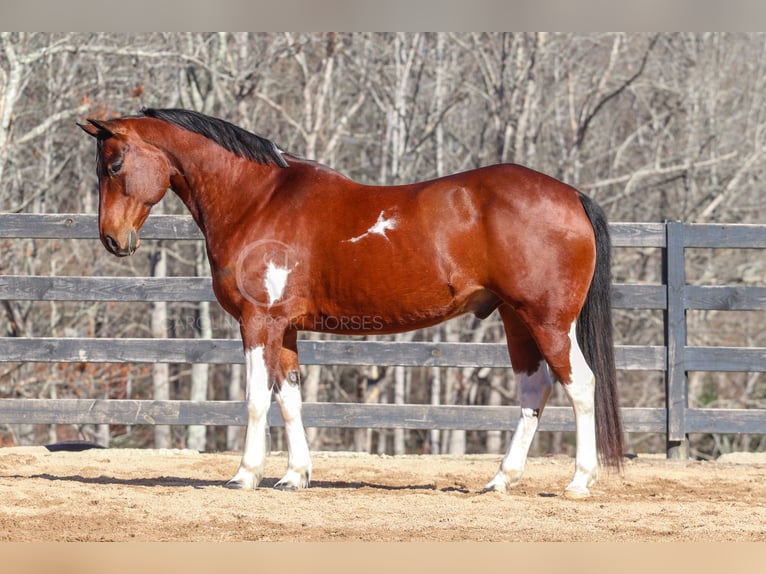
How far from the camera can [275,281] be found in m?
5.07

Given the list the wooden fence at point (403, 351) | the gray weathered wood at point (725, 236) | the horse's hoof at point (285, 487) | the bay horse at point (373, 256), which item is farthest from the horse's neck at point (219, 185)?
the gray weathered wood at point (725, 236)

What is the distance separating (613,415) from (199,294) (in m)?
3.53

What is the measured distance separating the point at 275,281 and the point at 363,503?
4.35 feet

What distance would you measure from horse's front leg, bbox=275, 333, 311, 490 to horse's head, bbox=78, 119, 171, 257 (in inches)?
43.7

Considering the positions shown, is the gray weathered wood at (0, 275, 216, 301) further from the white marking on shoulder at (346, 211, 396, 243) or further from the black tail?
the black tail

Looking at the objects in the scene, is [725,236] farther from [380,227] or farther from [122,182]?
[122,182]

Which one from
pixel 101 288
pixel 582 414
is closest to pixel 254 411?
pixel 582 414

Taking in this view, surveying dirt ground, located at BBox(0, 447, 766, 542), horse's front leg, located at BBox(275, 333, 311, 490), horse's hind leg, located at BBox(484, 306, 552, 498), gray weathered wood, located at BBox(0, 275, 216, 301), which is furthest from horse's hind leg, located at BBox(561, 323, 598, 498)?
gray weathered wood, located at BBox(0, 275, 216, 301)

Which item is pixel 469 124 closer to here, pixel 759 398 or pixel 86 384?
pixel 759 398

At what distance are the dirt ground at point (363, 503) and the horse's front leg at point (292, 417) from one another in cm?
16

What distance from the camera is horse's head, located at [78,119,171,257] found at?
5.14 m

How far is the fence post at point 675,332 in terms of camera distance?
702 centimetres

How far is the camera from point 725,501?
5.05 metres

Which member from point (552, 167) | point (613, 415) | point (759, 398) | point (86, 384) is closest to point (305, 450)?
point (613, 415)
